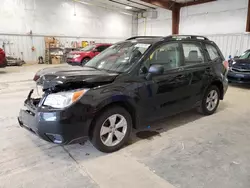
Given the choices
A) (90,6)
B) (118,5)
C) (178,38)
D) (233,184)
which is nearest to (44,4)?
(90,6)

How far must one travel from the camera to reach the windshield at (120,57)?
290 cm

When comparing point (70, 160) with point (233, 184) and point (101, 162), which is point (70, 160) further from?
point (233, 184)

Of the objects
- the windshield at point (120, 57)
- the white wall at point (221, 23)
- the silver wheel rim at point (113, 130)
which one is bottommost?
the silver wheel rim at point (113, 130)

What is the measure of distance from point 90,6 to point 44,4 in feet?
10.5

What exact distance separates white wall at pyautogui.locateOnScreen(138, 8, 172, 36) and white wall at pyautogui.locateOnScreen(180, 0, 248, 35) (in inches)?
44.8

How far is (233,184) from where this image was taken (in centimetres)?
211

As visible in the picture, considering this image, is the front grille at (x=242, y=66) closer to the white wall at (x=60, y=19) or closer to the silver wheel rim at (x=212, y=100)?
the silver wheel rim at (x=212, y=100)

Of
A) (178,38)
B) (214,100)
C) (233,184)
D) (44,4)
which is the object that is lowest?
(233,184)

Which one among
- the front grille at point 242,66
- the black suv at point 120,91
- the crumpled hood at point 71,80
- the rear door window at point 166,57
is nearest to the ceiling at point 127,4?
the front grille at point 242,66

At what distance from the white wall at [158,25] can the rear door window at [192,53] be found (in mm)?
12100

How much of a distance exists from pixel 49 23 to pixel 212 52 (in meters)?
11.9

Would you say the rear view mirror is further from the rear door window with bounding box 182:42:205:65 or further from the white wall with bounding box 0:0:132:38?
the white wall with bounding box 0:0:132:38

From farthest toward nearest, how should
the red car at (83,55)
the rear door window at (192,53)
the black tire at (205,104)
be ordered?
the red car at (83,55) → the black tire at (205,104) → the rear door window at (192,53)

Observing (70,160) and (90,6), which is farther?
(90,6)
